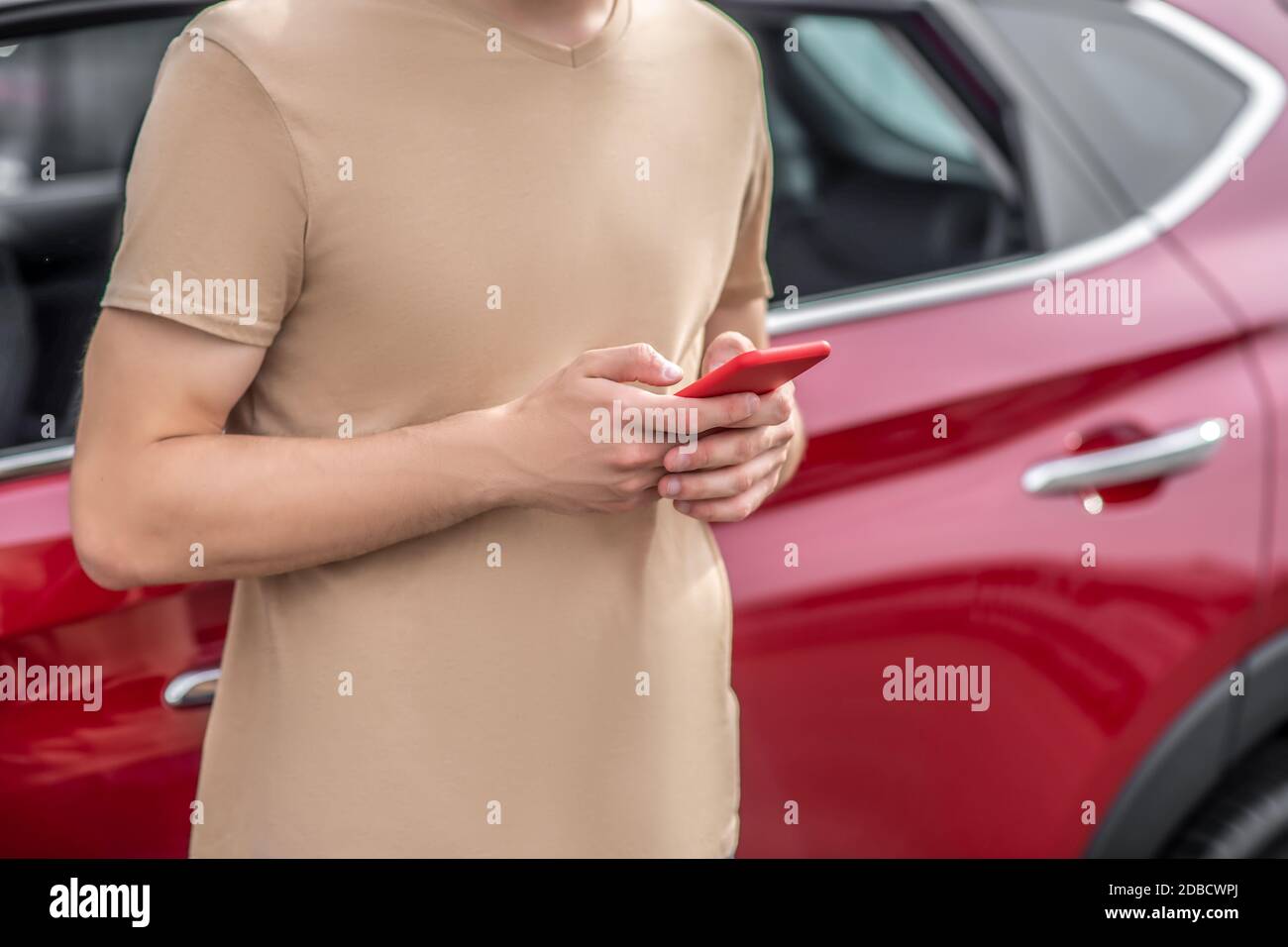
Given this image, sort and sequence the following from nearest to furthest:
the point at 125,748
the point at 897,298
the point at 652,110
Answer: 1. the point at 652,110
2. the point at 125,748
3. the point at 897,298

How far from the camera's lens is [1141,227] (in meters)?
1.90

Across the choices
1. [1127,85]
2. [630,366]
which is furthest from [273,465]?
[1127,85]

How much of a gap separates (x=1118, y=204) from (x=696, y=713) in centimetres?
106

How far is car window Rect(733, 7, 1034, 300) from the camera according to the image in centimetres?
194

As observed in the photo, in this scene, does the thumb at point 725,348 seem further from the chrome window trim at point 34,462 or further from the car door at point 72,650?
the chrome window trim at point 34,462

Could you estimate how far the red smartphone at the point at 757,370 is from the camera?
1.08m

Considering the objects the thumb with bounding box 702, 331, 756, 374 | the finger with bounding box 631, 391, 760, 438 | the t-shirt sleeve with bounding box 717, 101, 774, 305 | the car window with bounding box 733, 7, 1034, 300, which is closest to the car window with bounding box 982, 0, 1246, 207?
the car window with bounding box 733, 7, 1034, 300

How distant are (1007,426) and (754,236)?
550 millimetres

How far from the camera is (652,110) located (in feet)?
3.95

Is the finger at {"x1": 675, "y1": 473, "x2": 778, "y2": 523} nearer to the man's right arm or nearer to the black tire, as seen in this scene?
the man's right arm

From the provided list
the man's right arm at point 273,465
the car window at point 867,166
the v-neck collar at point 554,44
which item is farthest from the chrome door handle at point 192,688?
the car window at point 867,166
